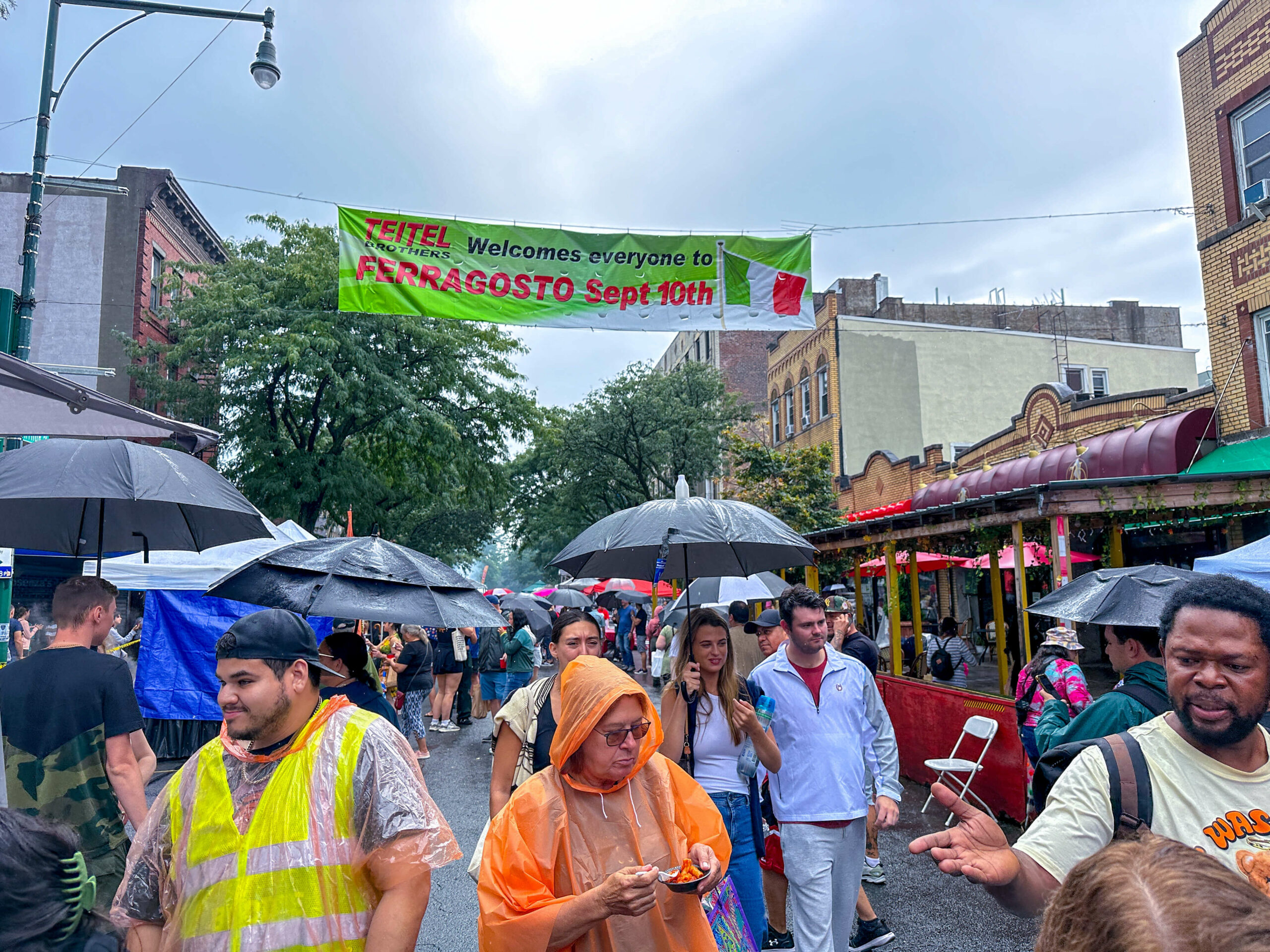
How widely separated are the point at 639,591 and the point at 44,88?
19.2m

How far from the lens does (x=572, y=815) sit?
2.79m

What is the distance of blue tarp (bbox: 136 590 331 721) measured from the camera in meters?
11.0

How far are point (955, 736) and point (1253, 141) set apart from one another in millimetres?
11315

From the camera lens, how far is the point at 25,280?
26.6 ft

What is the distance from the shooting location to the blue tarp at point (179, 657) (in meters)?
11.0

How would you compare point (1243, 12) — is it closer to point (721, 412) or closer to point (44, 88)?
point (44, 88)

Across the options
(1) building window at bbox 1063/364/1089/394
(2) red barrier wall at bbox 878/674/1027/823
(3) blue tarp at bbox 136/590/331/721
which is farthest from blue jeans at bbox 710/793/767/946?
(1) building window at bbox 1063/364/1089/394

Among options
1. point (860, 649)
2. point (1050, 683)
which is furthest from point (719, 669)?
point (860, 649)

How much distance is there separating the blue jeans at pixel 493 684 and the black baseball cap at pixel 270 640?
37.7 feet

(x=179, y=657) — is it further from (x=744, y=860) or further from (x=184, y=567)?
(x=744, y=860)

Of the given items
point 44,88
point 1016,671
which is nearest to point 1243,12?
point 1016,671

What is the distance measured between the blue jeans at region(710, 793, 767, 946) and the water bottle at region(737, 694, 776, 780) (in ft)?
0.44

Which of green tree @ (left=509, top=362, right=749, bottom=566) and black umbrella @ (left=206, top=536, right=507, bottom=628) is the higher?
green tree @ (left=509, top=362, right=749, bottom=566)

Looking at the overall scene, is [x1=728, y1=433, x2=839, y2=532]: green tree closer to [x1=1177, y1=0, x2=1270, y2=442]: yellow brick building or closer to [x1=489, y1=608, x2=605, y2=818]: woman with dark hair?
[x1=1177, y1=0, x2=1270, y2=442]: yellow brick building
